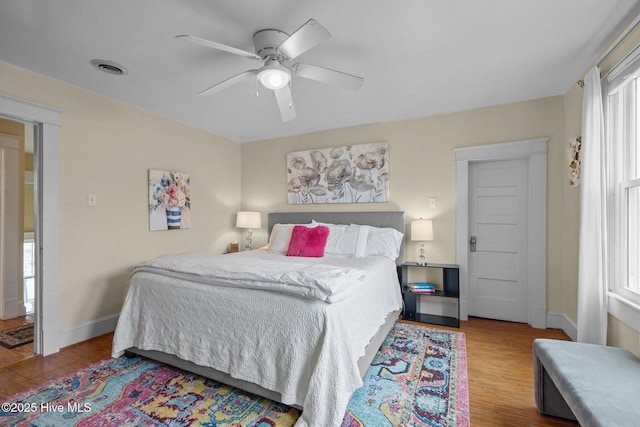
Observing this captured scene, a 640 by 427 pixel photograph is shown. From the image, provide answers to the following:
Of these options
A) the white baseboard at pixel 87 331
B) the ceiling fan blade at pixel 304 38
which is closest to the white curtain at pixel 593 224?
the ceiling fan blade at pixel 304 38

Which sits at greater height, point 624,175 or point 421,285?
point 624,175

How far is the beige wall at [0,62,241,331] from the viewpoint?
2734 mm

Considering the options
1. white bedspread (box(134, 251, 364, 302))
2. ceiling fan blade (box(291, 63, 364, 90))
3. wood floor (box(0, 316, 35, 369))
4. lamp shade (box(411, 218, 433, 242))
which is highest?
ceiling fan blade (box(291, 63, 364, 90))

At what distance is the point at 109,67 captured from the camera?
8.10ft

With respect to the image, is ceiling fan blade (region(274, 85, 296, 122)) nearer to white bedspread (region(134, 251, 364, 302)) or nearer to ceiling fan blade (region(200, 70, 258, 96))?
ceiling fan blade (region(200, 70, 258, 96))

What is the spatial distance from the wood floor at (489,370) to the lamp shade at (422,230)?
1.08 m

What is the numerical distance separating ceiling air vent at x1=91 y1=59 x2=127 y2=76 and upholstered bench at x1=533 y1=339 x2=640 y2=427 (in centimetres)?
373

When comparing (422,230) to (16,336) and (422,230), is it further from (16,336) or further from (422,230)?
(16,336)

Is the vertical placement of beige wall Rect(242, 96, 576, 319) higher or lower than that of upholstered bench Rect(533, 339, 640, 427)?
higher

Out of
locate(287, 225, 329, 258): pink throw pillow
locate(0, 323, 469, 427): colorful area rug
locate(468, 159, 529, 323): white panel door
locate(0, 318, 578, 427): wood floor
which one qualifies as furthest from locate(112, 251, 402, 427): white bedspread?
locate(468, 159, 529, 323): white panel door

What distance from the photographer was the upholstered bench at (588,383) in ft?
3.94

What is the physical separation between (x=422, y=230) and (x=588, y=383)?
211 cm

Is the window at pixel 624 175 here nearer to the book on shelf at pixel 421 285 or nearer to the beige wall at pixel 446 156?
the beige wall at pixel 446 156

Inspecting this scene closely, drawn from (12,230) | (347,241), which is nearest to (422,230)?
(347,241)
